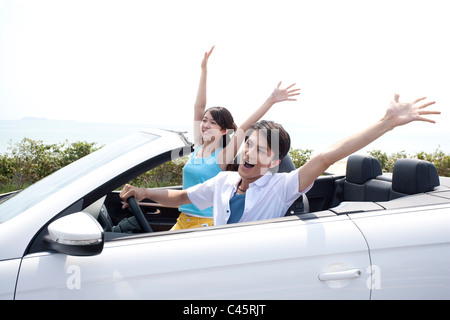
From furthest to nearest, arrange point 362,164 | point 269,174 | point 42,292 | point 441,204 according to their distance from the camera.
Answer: point 362,164 < point 269,174 < point 441,204 < point 42,292

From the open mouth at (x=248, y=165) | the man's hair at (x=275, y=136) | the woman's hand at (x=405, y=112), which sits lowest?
the open mouth at (x=248, y=165)

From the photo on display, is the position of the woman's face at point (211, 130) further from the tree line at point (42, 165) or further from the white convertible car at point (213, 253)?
the tree line at point (42, 165)

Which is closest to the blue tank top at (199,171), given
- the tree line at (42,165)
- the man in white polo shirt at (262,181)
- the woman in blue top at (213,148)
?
the woman in blue top at (213,148)

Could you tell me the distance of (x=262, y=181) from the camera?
7.20ft

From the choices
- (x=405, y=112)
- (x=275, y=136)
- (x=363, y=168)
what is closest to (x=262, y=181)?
(x=275, y=136)

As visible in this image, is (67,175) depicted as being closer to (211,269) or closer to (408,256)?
(211,269)

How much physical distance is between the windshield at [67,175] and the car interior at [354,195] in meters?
0.41

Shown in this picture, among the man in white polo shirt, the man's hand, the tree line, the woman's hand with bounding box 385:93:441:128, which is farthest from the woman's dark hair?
the tree line

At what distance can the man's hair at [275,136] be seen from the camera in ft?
7.32

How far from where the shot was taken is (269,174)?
7.39ft

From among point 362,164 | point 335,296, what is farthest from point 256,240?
point 362,164

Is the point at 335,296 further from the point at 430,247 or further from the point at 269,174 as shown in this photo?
the point at 269,174
